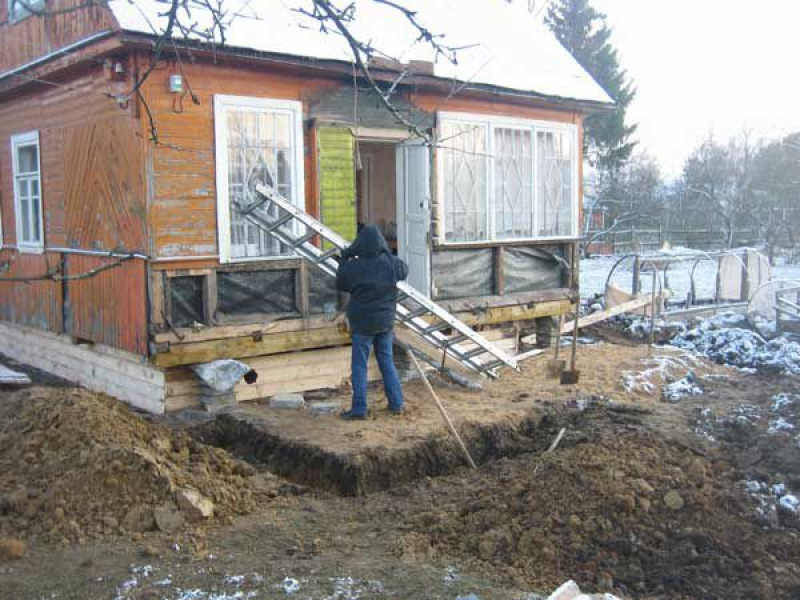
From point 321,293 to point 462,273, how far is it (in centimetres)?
234

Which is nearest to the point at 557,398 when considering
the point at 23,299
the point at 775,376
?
the point at 775,376

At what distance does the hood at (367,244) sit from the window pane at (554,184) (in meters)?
4.63

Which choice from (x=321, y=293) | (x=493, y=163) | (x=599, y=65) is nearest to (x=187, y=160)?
(x=321, y=293)

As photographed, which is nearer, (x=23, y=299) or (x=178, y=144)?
(x=178, y=144)

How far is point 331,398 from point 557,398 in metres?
2.68

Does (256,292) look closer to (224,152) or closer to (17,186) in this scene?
(224,152)

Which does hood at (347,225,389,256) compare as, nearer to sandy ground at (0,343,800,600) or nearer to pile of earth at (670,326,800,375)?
sandy ground at (0,343,800,600)

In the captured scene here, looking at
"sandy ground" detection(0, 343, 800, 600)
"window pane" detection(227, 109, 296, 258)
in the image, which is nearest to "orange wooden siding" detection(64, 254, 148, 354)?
"window pane" detection(227, 109, 296, 258)

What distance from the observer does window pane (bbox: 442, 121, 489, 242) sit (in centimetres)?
1138

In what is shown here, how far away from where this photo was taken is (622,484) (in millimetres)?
6023

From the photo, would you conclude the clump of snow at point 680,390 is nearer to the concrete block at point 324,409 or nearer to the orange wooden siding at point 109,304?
the concrete block at point 324,409

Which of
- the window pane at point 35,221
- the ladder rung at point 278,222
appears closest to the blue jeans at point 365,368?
the ladder rung at point 278,222

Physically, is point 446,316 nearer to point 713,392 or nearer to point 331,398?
point 331,398

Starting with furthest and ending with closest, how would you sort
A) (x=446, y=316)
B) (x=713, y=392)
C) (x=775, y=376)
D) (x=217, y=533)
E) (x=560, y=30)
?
(x=560, y=30), (x=775, y=376), (x=713, y=392), (x=446, y=316), (x=217, y=533)
